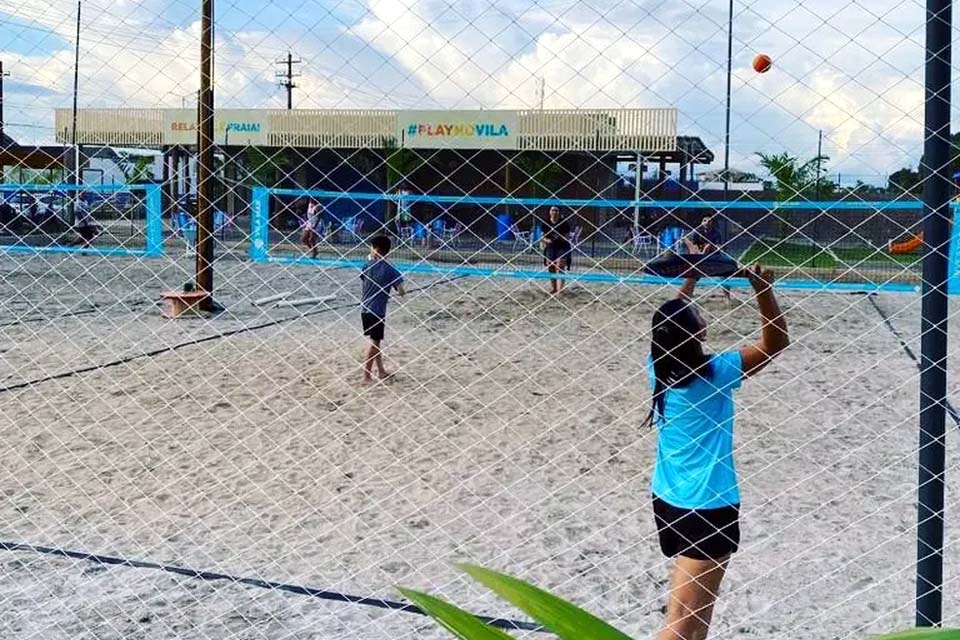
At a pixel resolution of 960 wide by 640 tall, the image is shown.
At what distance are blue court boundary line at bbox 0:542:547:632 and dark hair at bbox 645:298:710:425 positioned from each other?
96 cm

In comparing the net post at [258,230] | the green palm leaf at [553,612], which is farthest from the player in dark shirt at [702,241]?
the net post at [258,230]

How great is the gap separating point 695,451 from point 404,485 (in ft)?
7.84

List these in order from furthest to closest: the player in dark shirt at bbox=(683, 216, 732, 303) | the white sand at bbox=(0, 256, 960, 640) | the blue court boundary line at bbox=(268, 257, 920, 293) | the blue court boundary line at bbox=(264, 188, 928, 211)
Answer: the blue court boundary line at bbox=(268, 257, 920, 293)
the player in dark shirt at bbox=(683, 216, 732, 303)
the blue court boundary line at bbox=(264, 188, 928, 211)
the white sand at bbox=(0, 256, 960, 640)

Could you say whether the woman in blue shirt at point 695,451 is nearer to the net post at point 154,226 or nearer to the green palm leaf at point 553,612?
the green palm leaf at point 553,612

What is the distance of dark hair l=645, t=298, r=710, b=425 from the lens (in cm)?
299

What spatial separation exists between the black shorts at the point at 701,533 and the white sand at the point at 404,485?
27.8 inches

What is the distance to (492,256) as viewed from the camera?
1898 cm

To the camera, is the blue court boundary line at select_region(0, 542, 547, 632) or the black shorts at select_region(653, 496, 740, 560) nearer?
the black shorts at select_region(653, 496, 740, 560)

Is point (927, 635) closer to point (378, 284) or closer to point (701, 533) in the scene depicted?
point (701, 533)

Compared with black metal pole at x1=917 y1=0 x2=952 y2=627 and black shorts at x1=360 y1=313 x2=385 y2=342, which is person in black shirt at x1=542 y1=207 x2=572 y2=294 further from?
black metal pole at x1=917 y1=0 x2=952 y2=627

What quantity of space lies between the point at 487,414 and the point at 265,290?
26.8ft

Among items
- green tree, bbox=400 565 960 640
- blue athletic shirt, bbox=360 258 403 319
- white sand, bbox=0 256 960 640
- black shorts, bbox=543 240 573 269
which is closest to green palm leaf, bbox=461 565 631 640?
green tree, bbox=400 565 960 640

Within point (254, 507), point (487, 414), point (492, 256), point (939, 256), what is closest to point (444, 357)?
point (487, 414)

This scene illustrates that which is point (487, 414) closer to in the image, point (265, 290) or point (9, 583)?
point (9, 583)
